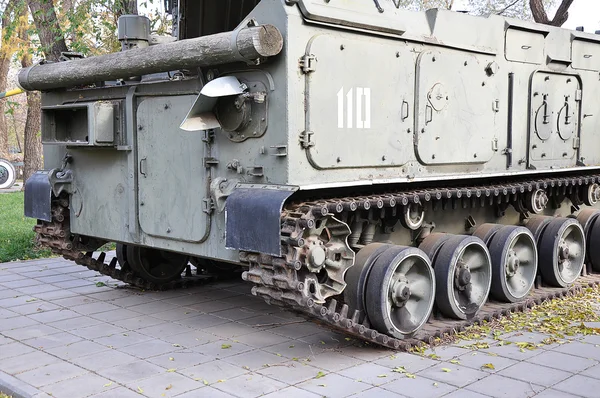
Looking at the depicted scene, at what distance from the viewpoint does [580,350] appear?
6289mm

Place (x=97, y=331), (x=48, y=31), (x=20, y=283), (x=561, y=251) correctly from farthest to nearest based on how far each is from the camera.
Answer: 1. (x=48, y=31)
2. (x=20, y=283)
3. (x=561, y=251)
4. (x=97, y=331)

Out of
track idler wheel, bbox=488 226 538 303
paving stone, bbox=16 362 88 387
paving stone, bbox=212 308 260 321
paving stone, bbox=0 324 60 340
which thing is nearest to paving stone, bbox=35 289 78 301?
paving stone, bbox=0 324 60 340

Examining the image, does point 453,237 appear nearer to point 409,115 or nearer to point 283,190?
point 409,115

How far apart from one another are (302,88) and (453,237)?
93.6 inches

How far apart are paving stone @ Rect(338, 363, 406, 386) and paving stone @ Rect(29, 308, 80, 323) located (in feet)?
10.7

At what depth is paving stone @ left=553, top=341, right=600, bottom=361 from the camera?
20.2ft

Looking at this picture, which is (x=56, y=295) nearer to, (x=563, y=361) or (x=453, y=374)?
(x=453, y=374)

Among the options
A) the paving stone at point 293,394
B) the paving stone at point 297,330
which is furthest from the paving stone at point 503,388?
the paving stone at point 297,330

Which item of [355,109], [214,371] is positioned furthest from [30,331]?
[355,109]

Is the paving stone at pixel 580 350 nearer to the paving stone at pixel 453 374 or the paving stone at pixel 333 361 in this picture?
the paving stone at pixel 453 374

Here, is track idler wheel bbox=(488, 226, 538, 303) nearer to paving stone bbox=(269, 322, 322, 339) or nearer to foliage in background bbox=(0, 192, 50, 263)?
paving stone bbox=(269, 322, 322, 339)

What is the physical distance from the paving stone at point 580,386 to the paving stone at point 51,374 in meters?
3.64

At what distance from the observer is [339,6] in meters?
5.88

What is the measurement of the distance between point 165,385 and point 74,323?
223cm
